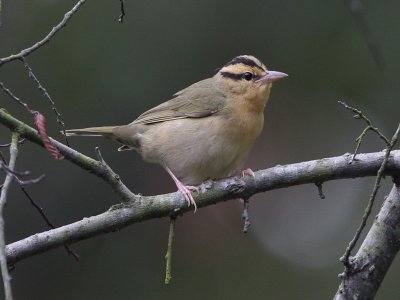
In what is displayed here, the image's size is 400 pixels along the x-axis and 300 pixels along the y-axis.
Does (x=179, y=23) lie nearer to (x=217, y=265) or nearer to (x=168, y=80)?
(x=168, y=80)

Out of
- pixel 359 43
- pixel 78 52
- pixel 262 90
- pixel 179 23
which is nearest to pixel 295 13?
pixel 359 43

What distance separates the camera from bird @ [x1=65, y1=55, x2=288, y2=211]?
18.2 feet

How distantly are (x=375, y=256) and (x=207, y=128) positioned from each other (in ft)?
6.12

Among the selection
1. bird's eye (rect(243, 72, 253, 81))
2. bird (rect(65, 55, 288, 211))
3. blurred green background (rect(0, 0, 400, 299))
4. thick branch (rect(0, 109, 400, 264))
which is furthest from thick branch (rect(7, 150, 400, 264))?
blurred green background (rect(0, 0, 400, 299))

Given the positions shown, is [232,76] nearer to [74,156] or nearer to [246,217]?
[246,217]

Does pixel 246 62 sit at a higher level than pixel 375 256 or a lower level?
higher

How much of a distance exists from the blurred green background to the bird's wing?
158cm

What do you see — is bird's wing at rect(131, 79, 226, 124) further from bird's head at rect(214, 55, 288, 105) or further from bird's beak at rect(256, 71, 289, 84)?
bird's beak at rect(256, 71, 289, 84)

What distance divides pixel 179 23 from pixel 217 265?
2.91m

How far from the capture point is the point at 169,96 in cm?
826

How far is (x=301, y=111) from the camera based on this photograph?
367 inches

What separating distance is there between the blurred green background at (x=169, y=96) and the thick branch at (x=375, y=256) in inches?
141

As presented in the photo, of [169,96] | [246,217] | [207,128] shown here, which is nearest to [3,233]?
[246,217]

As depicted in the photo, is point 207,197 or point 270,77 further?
point 270,77
